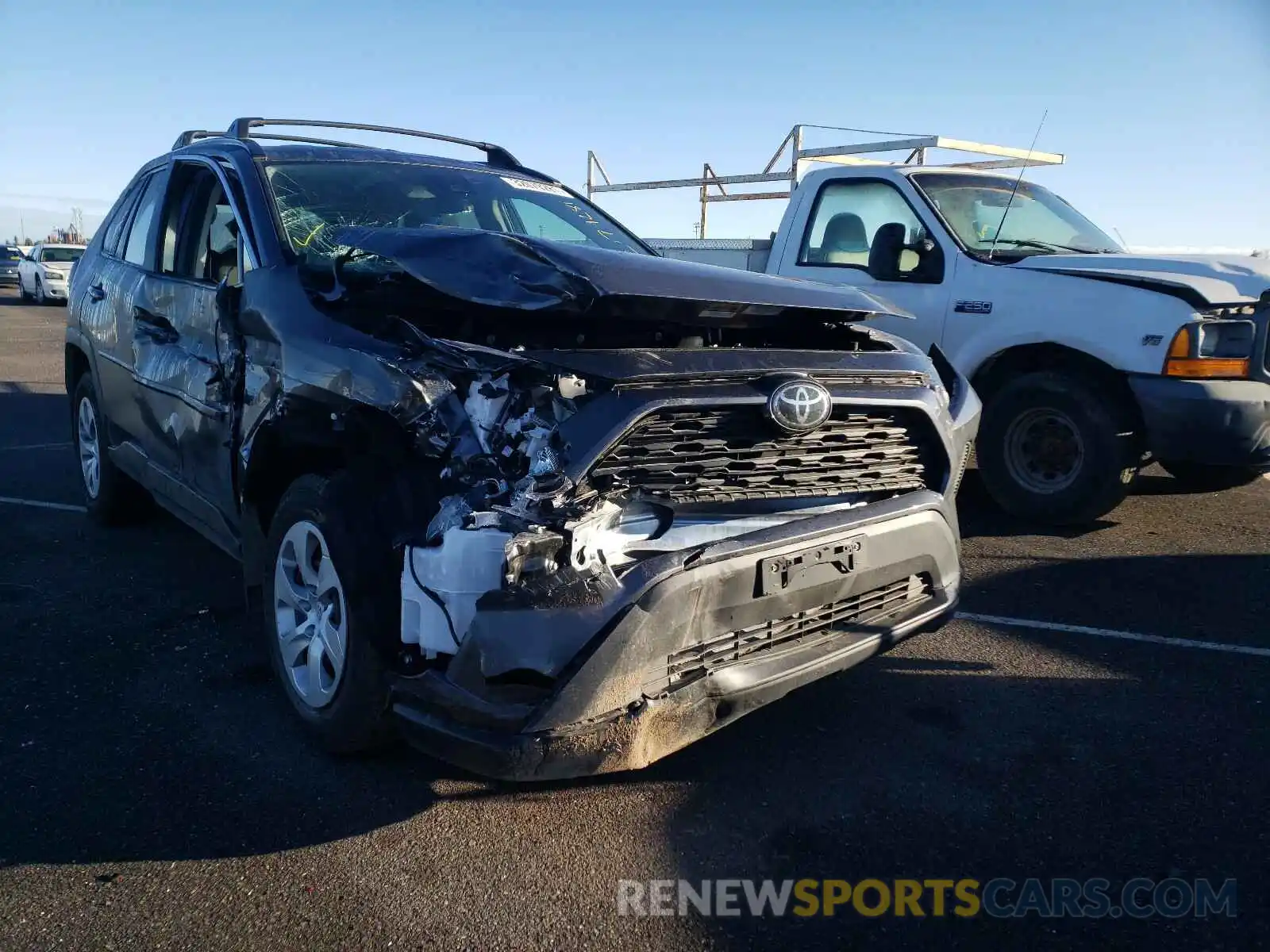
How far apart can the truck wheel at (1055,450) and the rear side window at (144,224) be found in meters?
4.71

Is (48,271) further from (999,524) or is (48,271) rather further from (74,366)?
(999,524)

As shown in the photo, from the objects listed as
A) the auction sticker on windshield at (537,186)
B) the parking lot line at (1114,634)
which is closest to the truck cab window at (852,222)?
the auction sticker on windshield at (537,186)

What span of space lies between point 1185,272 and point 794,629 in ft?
12.8

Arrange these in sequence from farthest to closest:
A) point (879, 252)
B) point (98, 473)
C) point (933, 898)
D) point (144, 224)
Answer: point (879, 252) < point (98, 473) < point (144, 224) < point (933, 898)

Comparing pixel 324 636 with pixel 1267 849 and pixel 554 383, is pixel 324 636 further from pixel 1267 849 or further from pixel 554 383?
pixel 1267 849

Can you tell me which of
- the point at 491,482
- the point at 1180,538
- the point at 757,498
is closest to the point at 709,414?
the point at 757,498

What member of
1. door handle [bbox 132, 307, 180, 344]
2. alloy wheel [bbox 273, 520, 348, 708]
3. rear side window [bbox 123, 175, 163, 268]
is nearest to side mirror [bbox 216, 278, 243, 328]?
door handle [bbox 132, 307, 180, 344]

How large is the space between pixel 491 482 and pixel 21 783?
1831mm

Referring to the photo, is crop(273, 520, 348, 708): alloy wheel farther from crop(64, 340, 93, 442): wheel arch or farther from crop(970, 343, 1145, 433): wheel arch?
crop(970, 343, 1145, 433): wheel arch

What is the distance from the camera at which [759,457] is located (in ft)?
9.63

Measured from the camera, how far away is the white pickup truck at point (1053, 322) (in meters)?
5.36

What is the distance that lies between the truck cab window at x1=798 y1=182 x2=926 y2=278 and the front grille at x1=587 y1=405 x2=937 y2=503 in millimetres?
3418

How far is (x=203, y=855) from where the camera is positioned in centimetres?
272

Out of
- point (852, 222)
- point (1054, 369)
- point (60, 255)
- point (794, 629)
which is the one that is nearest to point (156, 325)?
point (794, 629)
